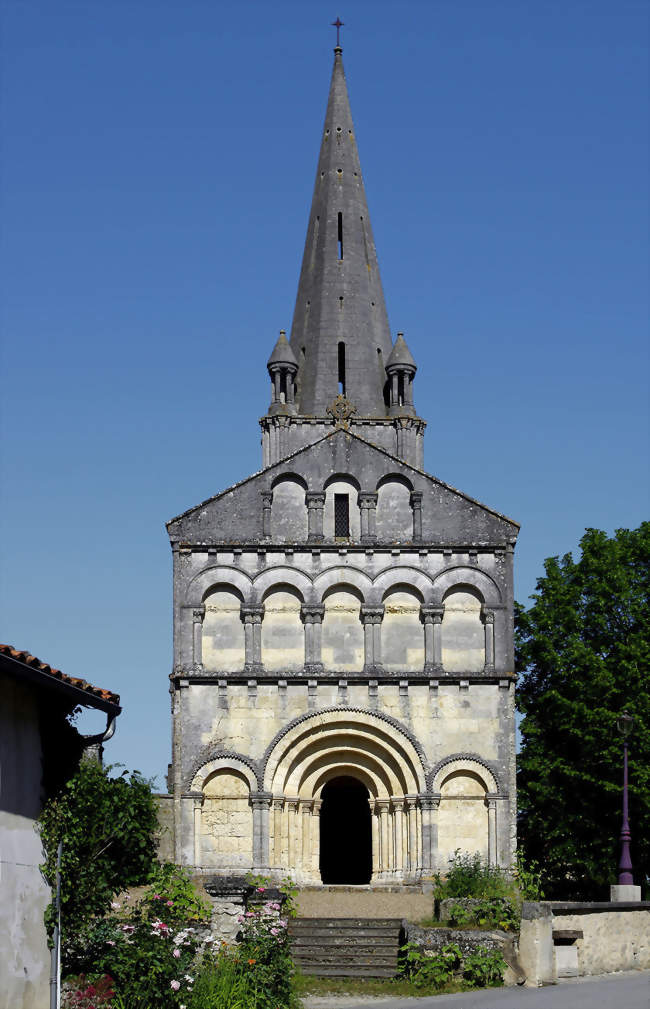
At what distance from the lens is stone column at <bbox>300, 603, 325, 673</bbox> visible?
35938 millimetres

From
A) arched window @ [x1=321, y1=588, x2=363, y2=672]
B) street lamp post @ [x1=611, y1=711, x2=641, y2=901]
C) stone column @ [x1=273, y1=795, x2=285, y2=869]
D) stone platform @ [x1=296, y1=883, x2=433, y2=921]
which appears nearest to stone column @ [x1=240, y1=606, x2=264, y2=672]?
arched window @ [x1=321, y1=588, x2=363, y2=672]

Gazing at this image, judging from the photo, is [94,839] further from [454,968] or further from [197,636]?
[197,636]

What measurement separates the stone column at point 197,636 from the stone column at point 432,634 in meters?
5.70

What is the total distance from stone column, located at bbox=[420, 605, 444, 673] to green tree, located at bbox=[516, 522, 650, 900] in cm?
495

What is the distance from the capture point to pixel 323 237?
4816 cm

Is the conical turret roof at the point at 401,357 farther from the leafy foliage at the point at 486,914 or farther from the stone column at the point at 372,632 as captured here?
the leafy foliage at the point at 486,914

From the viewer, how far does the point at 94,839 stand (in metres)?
20.2

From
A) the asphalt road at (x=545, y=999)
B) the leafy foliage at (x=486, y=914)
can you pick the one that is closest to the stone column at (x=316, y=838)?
the leafy foliage at (x=486, y=914)

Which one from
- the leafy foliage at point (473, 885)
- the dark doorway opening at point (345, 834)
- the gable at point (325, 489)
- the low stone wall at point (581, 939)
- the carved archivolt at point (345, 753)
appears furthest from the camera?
the dark doorway opening at point (345, 834)

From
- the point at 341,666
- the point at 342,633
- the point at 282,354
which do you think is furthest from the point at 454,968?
the point at 282,354

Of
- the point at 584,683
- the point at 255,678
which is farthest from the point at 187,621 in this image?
the point at 584,683

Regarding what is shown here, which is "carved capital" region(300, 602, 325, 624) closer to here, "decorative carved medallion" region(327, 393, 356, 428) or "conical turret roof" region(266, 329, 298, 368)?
"decorative carved medallion" region(327, 393, 356, 428)

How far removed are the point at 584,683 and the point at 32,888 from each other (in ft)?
75.6

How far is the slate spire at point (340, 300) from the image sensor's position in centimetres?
4538
